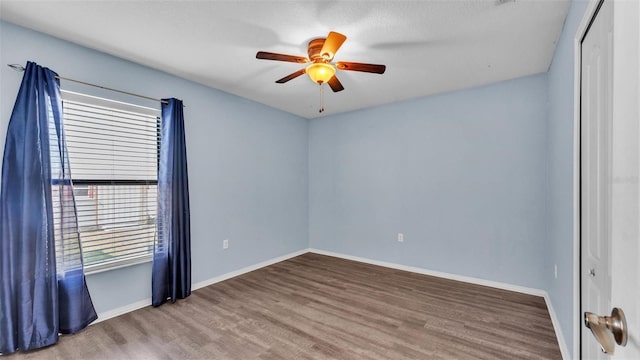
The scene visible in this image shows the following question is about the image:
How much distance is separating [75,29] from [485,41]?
3.32 meters

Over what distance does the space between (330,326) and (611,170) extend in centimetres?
215

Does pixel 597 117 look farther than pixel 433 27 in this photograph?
No

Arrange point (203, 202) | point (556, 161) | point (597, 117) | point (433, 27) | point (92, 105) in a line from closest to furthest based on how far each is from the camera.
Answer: point (597, 117), point (433, 27), point (556, 161), point (92, 105), point (203, 202)

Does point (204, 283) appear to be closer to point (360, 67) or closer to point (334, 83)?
point (334, 83)

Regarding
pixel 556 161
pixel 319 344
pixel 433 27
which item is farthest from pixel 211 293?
pixel 556 161

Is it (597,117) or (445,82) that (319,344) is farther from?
(445,82)

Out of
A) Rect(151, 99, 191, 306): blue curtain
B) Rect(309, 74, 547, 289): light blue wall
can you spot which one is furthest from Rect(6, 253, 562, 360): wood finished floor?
Rect(309, 74, 547, 289): light blue wall

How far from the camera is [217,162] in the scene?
3.50 meters

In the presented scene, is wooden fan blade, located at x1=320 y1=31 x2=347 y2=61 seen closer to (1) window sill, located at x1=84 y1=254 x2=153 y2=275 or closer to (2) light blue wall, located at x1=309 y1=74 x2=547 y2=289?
(2) light blue wall, located at x1=309 y1=74 x2=547 y2=289

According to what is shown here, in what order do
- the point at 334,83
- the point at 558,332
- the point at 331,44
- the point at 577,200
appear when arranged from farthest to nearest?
the point at 334,83
the point at 558,332
the point at 331,44
the point at 577,200

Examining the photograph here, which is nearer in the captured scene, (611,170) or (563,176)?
(611,170)

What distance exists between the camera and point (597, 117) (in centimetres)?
132

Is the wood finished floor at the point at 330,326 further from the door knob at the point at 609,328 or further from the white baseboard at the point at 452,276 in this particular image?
the door knob at the point at 609,328

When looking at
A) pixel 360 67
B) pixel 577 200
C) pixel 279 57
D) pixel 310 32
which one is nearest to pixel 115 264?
pixel 279 57
